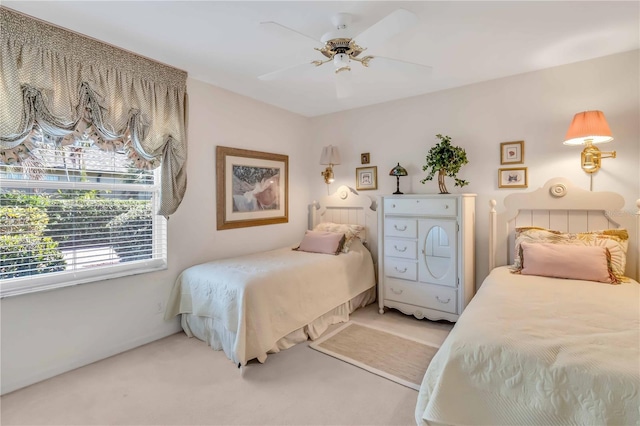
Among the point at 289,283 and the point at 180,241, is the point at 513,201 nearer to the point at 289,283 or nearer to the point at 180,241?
the point at 289,283

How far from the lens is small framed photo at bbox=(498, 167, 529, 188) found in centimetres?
301

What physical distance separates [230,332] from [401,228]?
1.95 metres

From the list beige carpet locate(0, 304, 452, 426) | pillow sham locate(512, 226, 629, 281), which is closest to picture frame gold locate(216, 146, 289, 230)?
beige carpet locate(0, 304, 452, 426)

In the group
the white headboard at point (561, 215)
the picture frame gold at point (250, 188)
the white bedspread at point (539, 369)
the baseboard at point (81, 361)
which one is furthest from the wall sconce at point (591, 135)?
the baseboard at point (81, 361)

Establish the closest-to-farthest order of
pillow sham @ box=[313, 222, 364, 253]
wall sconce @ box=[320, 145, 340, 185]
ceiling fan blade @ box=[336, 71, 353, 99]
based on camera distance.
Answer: ceiling fan blade @ box=[336, 71, 353, 99], pillow sham @ box=[313, 222, 364, 253], wall sconce @ box=[320, 145, 340, 185]

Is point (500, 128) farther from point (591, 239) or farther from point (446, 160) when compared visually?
point (591, 239)

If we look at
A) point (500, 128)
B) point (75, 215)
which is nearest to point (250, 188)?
point (75, 215)

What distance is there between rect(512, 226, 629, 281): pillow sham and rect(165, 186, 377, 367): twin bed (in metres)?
1.61

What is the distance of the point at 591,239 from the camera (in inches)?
98.7

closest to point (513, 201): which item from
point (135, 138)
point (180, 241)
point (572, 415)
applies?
point (572, 415)

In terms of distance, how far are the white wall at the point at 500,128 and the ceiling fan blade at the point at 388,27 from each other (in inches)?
75.2

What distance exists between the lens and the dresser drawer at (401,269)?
10.7 ft

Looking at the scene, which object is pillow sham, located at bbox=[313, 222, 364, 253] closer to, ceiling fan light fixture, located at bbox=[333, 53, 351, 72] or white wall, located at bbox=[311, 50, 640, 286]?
white wall, located at bbox=[311, 50, 640, 286]

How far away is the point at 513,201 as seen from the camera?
119 inches
